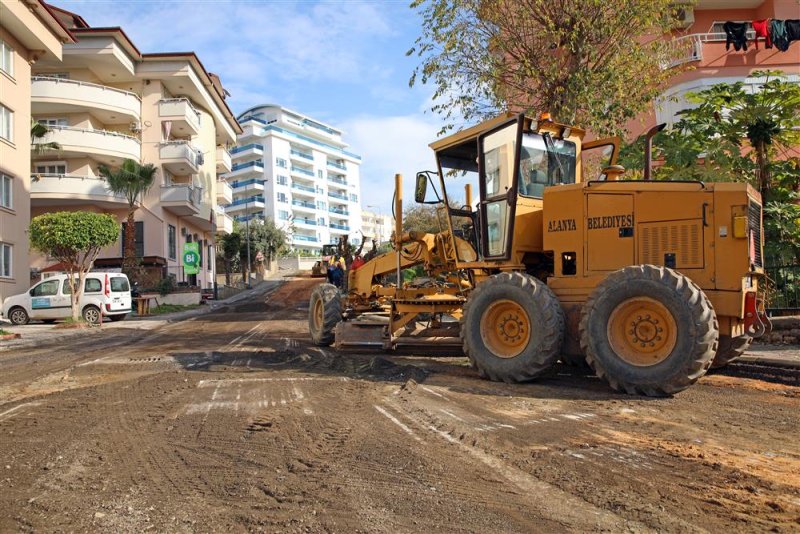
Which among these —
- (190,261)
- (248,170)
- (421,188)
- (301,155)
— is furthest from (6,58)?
(301,155)

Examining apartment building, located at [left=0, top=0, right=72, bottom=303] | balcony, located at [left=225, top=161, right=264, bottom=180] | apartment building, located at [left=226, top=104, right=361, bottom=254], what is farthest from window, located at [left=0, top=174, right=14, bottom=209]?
balcony, located at [left=225, top=161, right=264, bottom=180]

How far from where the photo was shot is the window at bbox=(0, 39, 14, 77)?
76.0 ft

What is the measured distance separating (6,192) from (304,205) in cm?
7440

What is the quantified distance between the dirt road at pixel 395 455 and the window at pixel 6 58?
811 inches

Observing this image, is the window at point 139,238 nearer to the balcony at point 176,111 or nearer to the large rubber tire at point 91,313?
the balcony at point 176,111

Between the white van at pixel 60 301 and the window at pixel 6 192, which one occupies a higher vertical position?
the window at pixel 6 192

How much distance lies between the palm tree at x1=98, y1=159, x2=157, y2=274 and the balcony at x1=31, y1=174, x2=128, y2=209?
1338 millimetres

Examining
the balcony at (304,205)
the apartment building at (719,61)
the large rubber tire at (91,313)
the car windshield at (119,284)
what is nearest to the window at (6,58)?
the car windshield at (119,284)

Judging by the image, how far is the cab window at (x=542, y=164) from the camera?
794 centimetres

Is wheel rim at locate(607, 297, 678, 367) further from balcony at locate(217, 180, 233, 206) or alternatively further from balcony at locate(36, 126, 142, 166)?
balcony at locate(217, 180, 233, 206)

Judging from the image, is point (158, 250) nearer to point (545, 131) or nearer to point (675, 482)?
point (545, 131)

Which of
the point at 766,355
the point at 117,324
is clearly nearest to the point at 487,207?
the point at 766,355

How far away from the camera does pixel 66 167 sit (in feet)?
107

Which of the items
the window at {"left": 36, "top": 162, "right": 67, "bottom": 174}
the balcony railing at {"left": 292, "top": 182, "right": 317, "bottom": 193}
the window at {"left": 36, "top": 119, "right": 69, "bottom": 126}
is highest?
the balcony railing at {"left": 292, "top": 182, "right": 317, "bottom": 193}
